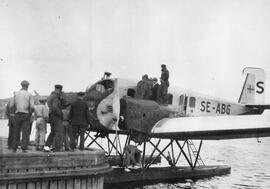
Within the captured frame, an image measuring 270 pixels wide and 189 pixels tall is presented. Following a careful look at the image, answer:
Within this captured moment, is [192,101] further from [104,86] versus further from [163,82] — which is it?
A: [104,86]

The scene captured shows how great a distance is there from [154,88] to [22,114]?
314 inches

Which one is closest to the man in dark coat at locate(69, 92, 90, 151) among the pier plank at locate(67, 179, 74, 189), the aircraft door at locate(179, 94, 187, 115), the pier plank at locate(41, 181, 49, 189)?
the pier plank at locate(67, 179, 74, 189)

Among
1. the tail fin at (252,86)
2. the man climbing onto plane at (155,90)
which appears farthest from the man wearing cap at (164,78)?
the tail fin at (252,86)

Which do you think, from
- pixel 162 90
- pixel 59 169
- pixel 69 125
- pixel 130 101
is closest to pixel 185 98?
pixel 162 90

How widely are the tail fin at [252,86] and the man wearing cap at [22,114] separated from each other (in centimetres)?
1860

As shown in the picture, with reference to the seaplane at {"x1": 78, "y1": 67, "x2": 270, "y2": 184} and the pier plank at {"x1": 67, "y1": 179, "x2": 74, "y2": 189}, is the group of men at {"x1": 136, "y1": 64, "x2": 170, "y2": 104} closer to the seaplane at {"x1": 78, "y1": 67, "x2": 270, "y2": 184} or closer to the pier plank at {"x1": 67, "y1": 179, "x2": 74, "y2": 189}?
the seaplane at {"x1": 78, "y1": 67, "x2": 270, "y2": 184}

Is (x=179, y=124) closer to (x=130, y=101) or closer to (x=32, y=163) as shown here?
(x=130, y=101)

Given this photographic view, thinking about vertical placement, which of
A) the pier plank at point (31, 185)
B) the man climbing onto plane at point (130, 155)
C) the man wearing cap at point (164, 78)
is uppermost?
the man wearing cap at point (164, 78)

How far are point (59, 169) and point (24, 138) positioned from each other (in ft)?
3.97

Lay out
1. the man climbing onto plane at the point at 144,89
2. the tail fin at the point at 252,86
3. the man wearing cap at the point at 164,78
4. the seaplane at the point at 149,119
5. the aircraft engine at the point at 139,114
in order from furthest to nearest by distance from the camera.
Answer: the tail fin at the point at 252,86
the man wearing cap at the point at 164,78
the man climbing onto plane at the point at 144,89
the aircraft engine at the point at 139,114
the seaplane at the point at 149,119

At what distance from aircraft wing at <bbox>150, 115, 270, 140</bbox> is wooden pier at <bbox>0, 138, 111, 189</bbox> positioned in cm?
513

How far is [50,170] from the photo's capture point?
1005 cm

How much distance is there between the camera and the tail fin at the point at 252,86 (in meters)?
26.3

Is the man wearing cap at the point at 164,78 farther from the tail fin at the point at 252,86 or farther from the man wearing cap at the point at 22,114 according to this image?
the tail fin at the point at 252,86
